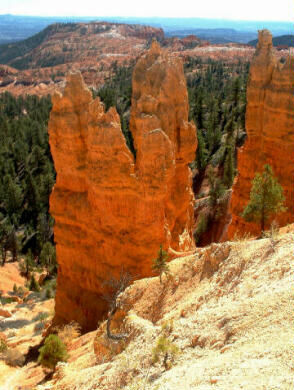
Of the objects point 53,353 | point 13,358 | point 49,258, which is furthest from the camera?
point 49,258

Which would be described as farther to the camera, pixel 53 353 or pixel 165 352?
pixel 53 353

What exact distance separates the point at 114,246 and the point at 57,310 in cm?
518

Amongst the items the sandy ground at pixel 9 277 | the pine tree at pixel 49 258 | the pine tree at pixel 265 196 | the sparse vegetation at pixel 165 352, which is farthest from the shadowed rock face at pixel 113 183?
the pine tree at pixel 49 258

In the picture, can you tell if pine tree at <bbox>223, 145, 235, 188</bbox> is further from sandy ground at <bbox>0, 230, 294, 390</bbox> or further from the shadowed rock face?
sandy ground at <bbox>0, 230, 294, 390</bbox>

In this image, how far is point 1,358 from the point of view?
57.1 ft

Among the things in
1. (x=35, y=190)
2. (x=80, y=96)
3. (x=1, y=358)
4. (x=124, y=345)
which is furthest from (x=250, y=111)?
(x=35, y=190)

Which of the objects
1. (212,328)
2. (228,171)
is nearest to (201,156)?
(228,171)

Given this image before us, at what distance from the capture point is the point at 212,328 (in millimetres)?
8766

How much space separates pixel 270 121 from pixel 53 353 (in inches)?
646

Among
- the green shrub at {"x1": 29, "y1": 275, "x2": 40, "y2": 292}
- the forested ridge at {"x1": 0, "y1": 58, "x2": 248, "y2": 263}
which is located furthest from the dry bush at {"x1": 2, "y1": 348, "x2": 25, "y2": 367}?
the forested ridge at {"x1": 0, "y1": 58, "x2": 248, "y2": 263}

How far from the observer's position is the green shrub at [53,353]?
45.7ft

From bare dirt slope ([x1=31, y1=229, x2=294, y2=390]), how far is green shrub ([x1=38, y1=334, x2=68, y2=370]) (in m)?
0.47

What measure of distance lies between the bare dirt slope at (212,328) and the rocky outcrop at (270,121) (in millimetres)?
10092

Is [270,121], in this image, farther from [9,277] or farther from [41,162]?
[41,162]
